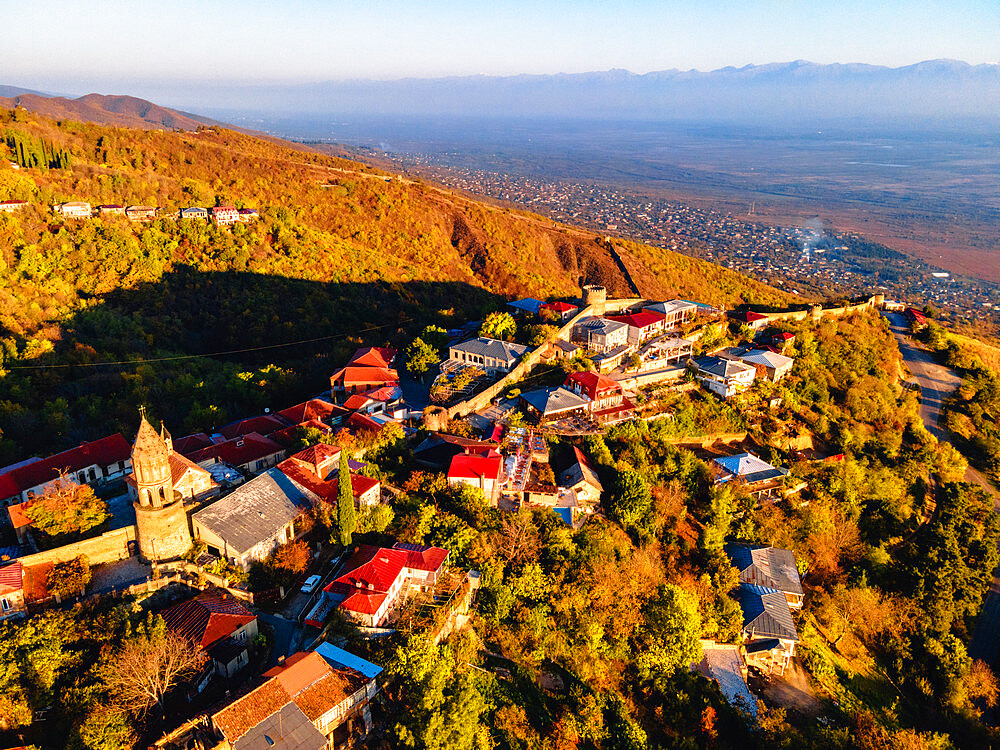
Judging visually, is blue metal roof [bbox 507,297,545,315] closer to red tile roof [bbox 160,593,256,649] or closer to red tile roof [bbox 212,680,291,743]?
red tile roof [bbox 160,593,256,649]

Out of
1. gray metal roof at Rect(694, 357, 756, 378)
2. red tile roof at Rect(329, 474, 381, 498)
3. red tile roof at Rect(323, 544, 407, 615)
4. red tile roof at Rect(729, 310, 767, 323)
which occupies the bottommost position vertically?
red tile roof at Rect(323, 544, 407, 615)

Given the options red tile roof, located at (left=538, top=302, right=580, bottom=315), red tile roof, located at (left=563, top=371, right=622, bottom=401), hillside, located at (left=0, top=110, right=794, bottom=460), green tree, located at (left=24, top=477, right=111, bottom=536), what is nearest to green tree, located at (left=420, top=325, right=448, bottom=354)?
hillside, located at (left=0, top=110, right=794, bottom=460)

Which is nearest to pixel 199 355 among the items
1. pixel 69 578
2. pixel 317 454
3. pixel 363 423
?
pixel 363 423

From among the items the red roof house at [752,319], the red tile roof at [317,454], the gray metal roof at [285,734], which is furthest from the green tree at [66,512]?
the red roof house at [752,319]

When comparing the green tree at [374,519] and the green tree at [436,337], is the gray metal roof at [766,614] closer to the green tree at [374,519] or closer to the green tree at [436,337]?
the green tree at [374,519]

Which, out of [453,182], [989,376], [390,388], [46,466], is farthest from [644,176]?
[46,466]

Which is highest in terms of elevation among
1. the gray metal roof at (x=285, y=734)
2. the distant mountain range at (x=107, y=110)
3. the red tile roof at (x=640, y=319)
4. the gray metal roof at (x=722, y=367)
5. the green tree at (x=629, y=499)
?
the distant mountain range at (x=107, y=110)

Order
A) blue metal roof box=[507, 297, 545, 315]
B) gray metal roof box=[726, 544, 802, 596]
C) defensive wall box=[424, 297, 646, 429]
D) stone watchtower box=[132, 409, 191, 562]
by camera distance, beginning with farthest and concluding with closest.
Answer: blue metal roof box=[507, 297, 545, 315] < defensive wall box=[424, 297, 646, 429] < gray metal roof box=[726, 544, 802, 596] < stone watchtower box=[132, 409, 191, 562]
